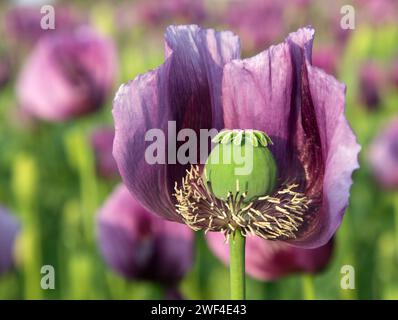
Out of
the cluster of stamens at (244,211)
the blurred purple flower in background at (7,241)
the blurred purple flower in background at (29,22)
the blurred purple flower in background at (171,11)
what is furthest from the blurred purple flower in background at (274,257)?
the blurred purple flower in background at (171,11)

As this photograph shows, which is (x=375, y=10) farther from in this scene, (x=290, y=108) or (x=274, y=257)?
(x=290, y=108)

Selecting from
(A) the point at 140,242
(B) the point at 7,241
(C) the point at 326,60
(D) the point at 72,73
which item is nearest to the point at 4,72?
(D) the point at 72,73

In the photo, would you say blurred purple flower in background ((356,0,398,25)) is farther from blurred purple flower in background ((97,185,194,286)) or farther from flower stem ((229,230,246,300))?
flower stem ((229,230,246,300))

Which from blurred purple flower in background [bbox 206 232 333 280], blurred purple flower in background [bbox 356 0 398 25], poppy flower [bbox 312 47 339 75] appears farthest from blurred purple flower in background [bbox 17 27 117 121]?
blurred purple flower in background [bbox 356 0 398 25]

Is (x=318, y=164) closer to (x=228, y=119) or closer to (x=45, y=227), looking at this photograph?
(x=228, y=119)

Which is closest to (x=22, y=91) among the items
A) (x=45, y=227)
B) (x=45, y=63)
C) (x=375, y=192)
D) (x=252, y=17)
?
(x=45, y=63)

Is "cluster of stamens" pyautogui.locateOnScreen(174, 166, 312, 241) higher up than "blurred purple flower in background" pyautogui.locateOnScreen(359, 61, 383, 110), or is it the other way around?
"blurred purple flower in background" pyautogui.locateOnScreen(359, 61, 383, 110)

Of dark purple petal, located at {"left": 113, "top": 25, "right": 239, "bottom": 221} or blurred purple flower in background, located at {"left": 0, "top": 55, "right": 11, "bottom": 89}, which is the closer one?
dark purple petal, located at {"left": 113, "top": 25, "right": 239, "bottom": 221}
